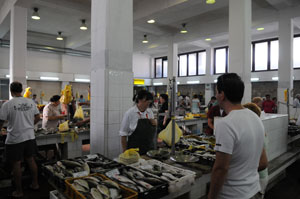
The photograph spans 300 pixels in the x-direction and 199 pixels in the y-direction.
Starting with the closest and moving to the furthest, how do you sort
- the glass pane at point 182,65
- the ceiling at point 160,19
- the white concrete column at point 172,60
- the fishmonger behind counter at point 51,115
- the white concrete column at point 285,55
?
1. the fishmonger behind counter at point 51,115
2. the ceiling at point 160,19
3. the white concrete column at point 285,55
4. the white concrete column at point 172,60
5. the glass pane at point 182,65

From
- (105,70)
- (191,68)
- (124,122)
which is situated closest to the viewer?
(124,122)

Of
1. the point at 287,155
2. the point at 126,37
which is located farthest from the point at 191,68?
the point at 126,37

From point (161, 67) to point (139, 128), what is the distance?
1636 centimetres

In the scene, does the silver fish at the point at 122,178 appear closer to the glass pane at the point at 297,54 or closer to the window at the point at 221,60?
the glass pane at the point at 297,54

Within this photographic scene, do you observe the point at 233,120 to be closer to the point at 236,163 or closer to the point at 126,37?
the point at 236,163

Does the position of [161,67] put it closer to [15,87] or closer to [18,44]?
[18,44]

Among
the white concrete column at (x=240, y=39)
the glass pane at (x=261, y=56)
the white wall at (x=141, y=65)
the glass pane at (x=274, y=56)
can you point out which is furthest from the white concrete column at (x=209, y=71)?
the white concrete column at (x=240, y=39)

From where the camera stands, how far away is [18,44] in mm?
7258

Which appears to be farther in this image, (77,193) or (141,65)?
(141,65)

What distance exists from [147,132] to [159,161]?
2.35ft

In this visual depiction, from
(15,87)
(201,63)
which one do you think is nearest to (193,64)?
(201,63)

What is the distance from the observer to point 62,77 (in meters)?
14.1

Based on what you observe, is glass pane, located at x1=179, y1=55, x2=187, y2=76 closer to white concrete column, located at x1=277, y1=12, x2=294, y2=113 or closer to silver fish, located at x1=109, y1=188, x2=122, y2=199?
white concrete column, located at x1=277, y1=12, x2=294, y2=113

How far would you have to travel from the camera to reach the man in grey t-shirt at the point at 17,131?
11.3 feet
